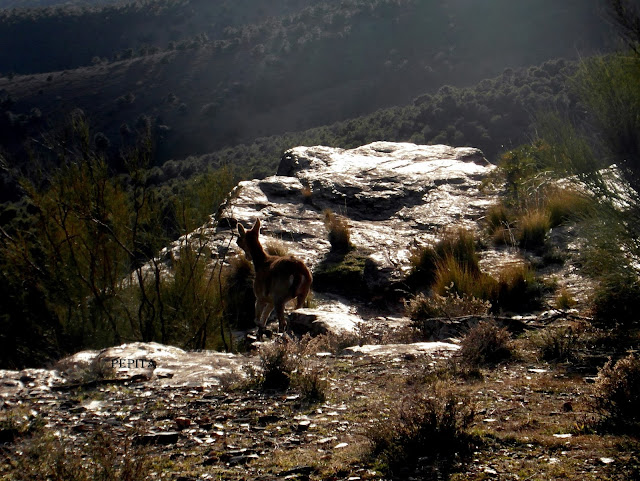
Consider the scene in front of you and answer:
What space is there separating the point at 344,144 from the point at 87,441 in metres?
37.1

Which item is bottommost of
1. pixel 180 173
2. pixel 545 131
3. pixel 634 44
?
pixel 180 173

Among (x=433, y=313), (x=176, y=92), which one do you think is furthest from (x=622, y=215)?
(x=176, y=92)

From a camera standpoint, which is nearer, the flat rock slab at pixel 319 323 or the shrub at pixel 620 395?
the shrub at pixel 620 395

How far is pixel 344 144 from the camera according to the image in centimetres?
4003

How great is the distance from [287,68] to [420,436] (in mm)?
67253

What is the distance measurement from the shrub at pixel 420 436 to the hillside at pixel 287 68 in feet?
160

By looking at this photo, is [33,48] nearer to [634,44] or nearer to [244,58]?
[244,58]

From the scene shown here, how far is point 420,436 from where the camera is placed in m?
3.45

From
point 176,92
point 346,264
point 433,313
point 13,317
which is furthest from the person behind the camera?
point 176,92

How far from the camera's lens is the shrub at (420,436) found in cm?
333

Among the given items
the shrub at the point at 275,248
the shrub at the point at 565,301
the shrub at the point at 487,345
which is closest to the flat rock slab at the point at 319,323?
the shrub at the point at 487,345

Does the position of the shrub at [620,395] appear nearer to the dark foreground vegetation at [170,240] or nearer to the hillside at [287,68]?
the dark foreground vegetation at [170,240]

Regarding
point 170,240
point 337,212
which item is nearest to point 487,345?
point 170,240

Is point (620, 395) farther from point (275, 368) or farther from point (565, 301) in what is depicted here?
point (565, 301)
